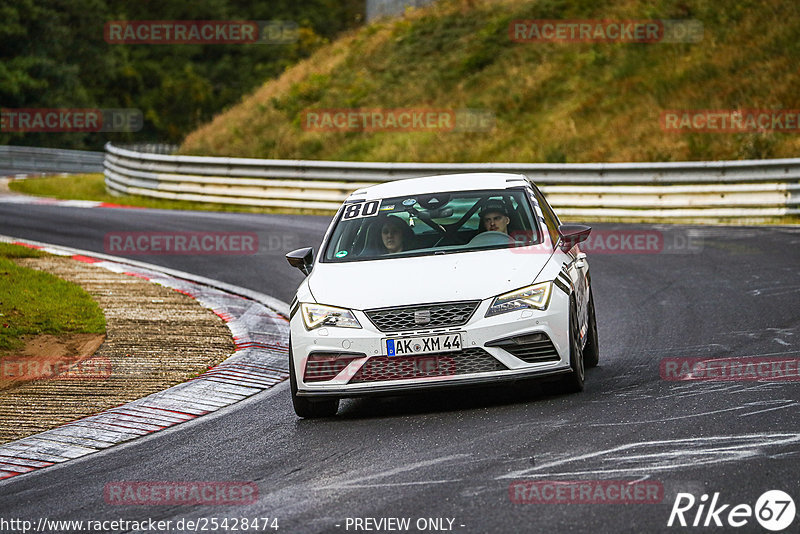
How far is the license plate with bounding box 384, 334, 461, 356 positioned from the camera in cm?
772

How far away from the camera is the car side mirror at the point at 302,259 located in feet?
29.5

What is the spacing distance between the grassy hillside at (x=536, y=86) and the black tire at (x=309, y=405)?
55.2ft

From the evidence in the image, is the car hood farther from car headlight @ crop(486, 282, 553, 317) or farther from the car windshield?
the car windshield

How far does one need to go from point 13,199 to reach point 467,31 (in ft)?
54.9

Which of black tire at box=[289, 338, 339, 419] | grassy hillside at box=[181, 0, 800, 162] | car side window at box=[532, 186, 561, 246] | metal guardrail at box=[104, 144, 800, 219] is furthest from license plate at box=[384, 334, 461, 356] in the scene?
grassy hillside at box=[181, 0, 800, 162]

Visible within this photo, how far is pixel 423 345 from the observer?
25.4ft

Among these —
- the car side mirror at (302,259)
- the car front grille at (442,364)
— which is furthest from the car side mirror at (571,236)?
the car side mirror at (302,259)

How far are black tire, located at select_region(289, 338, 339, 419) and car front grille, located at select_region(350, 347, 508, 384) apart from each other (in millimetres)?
598

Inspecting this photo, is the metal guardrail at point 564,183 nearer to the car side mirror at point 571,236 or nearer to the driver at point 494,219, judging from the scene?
the car side mirror at point 571,236

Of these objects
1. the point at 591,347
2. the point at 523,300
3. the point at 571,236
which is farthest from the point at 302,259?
the point at 591,347

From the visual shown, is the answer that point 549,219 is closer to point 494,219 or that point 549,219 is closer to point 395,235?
point 494,219

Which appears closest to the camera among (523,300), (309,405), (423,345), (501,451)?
(501,451)

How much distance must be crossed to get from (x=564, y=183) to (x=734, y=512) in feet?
57.7

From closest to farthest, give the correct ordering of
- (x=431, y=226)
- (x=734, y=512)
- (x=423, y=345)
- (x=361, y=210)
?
(x=734, y=512)
(x=423, y=345)
(x=431, y=226)
(x=361, y=210)
